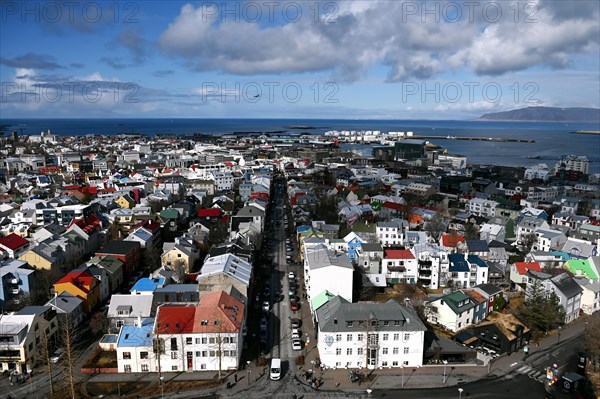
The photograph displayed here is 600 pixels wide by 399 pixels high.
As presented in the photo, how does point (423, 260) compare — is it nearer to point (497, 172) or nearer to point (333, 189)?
point (333, 189)

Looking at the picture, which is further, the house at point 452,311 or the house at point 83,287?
the house at point 83,287

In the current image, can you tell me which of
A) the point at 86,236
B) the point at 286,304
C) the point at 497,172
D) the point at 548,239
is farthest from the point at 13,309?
the point at 497,172

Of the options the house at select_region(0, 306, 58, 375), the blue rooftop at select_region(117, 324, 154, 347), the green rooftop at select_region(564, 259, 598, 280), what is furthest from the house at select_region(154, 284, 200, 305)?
the green rooftop at select_region(564, 259, 598, 280)

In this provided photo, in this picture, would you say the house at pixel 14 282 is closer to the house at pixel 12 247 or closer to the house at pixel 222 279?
the house at pixel 12 247

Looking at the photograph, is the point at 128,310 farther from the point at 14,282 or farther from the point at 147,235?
the point at 147,235

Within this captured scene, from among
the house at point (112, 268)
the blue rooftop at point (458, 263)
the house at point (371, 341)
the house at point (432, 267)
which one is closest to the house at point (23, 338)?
the house at point (112, 268)

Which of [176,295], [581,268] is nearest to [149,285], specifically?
[176,295]
